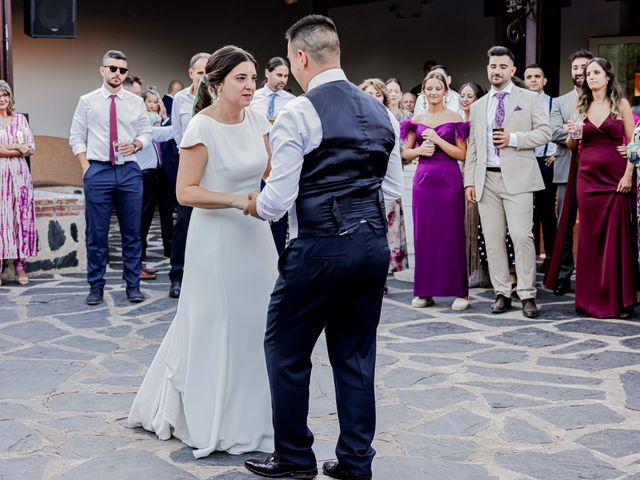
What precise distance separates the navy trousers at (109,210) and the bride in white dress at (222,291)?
322 cm

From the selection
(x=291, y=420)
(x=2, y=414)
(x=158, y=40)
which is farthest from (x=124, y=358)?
(x=158, y=40)

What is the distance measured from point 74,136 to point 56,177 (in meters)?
7.42

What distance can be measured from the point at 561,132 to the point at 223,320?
4.74 metres

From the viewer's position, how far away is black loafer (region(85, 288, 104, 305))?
24.3ft

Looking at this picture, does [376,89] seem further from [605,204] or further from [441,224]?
[605,204]

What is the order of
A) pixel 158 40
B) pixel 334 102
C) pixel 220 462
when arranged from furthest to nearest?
pixel 158 40 < pixel 220 462 < pixel 334 102

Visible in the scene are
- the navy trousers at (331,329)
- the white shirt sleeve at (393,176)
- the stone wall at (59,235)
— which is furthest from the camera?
the stone wall at (59,235)

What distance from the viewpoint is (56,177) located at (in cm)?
1440

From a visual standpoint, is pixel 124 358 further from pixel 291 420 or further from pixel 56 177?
pixel 56 177

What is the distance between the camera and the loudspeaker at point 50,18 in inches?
339

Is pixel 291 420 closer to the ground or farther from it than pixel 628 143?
closer to the ground

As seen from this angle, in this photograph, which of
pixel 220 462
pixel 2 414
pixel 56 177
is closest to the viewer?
pixel 220 462

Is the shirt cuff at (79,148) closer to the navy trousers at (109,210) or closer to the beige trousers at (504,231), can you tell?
the navy trousers at (109,210)

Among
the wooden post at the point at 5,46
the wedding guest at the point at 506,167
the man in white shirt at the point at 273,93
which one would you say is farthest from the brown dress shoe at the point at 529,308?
the wooden post at the point at 5,46
